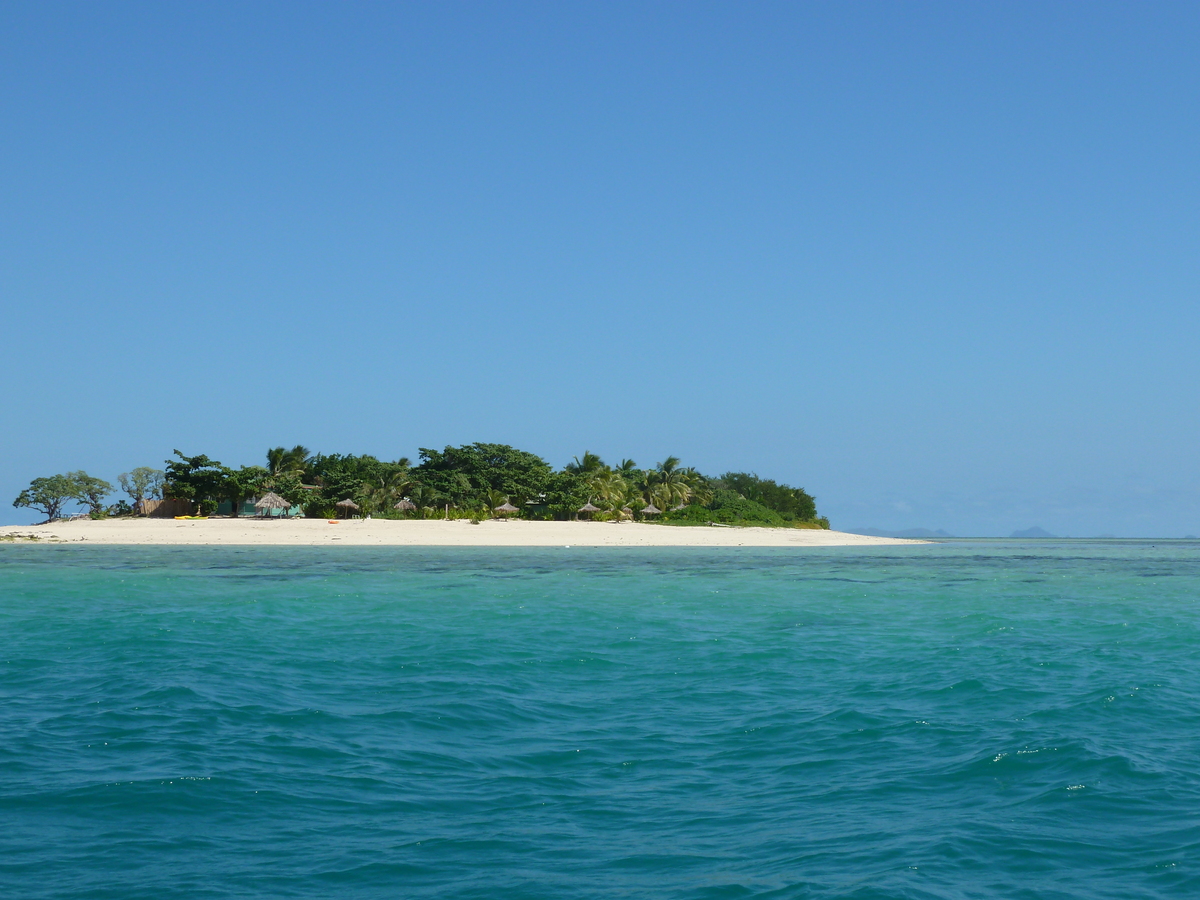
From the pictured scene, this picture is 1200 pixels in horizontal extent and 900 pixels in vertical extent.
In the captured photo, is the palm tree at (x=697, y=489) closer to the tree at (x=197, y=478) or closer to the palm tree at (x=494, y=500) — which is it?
the palm tree at (x=494, y=500)

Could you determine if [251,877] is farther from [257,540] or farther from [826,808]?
[257,540]

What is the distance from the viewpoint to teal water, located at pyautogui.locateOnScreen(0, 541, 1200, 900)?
637 centimetres

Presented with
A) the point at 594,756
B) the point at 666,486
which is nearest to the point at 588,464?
the point at 666,486

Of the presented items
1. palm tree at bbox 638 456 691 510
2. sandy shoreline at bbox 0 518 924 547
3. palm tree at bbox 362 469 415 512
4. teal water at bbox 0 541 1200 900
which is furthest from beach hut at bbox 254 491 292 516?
teal water at bbox 0 541 1200 900

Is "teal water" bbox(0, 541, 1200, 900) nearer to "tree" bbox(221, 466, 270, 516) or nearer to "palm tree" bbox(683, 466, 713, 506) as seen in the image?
"tree" bbox(221, 466, 270, 516)

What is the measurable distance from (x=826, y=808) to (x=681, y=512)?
74.9 m

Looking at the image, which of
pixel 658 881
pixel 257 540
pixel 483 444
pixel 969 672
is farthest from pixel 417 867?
pixel 483 444

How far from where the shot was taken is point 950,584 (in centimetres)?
3206

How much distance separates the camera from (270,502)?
6775 centimetres

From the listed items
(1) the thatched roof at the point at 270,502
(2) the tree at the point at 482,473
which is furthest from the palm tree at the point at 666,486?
(1) the thatched roof at the point at 270,502

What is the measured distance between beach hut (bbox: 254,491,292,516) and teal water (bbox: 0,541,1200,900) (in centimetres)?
4815

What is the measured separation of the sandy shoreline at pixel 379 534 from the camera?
5412 centimetres

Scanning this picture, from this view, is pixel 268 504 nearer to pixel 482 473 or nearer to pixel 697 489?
pixel 482 473

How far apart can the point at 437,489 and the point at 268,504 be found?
43.8 ft
